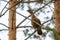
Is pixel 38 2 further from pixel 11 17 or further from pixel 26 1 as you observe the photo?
pixel 11 17

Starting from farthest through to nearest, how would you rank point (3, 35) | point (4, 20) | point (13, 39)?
point (4, 20) → point (3, 35) → point (13, 39)

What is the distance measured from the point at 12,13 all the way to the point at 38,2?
331mm

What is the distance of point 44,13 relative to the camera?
2.09 m

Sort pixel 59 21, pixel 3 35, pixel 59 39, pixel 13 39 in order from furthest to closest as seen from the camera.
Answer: pixel 3 35, pixel 13 39, pixel 59 21, pixel 59 39

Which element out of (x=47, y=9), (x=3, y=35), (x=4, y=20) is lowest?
(x=3, y=35)

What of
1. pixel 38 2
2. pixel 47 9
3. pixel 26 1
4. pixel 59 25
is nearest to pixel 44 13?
pixel 47 9

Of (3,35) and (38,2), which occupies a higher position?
(38,2)

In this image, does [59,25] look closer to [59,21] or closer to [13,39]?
[59,21]

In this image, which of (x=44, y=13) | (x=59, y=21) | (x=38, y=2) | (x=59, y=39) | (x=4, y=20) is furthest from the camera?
(x=4, y=20)

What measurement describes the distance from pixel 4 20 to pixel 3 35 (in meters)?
0.27

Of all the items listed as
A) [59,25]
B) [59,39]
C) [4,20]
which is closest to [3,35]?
[4,20]

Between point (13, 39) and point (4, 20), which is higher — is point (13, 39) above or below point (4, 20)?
below

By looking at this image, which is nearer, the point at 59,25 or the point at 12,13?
the point at 59,25

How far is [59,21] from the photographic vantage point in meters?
0.80
